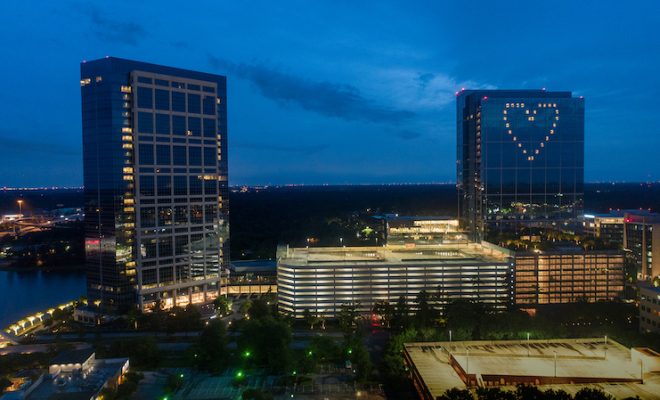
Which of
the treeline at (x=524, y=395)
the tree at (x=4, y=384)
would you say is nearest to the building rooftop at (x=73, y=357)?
the tree at (x=4, y=384)

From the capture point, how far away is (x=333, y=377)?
108ft

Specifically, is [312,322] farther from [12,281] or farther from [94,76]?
[12,281]

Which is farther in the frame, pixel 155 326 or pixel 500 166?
pixel 500 166

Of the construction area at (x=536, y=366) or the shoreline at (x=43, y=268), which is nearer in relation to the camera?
the construction area at (x=536, y=366)

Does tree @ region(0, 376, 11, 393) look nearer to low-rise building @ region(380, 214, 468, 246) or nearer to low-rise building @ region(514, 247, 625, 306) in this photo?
low-rise building @ region(514, 247, 625, 306)

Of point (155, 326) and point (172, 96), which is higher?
point (172, 96)

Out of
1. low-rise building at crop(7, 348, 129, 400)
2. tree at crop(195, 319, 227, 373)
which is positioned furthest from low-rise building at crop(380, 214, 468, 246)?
low-rise building at crop(7, 348, 129, 400)

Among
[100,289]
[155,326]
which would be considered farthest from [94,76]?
[155,326]

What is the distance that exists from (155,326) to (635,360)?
3668 cm

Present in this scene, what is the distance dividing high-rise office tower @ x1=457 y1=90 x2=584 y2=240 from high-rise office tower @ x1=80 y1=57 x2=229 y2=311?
38.6 metres

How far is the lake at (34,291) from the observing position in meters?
52.4

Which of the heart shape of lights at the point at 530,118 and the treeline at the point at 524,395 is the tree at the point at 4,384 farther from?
the heart shape of lights at the point at 530,118

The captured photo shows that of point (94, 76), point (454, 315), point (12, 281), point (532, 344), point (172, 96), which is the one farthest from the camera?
point (12, 281)

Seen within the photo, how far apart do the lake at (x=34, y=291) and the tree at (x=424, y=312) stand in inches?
1495
